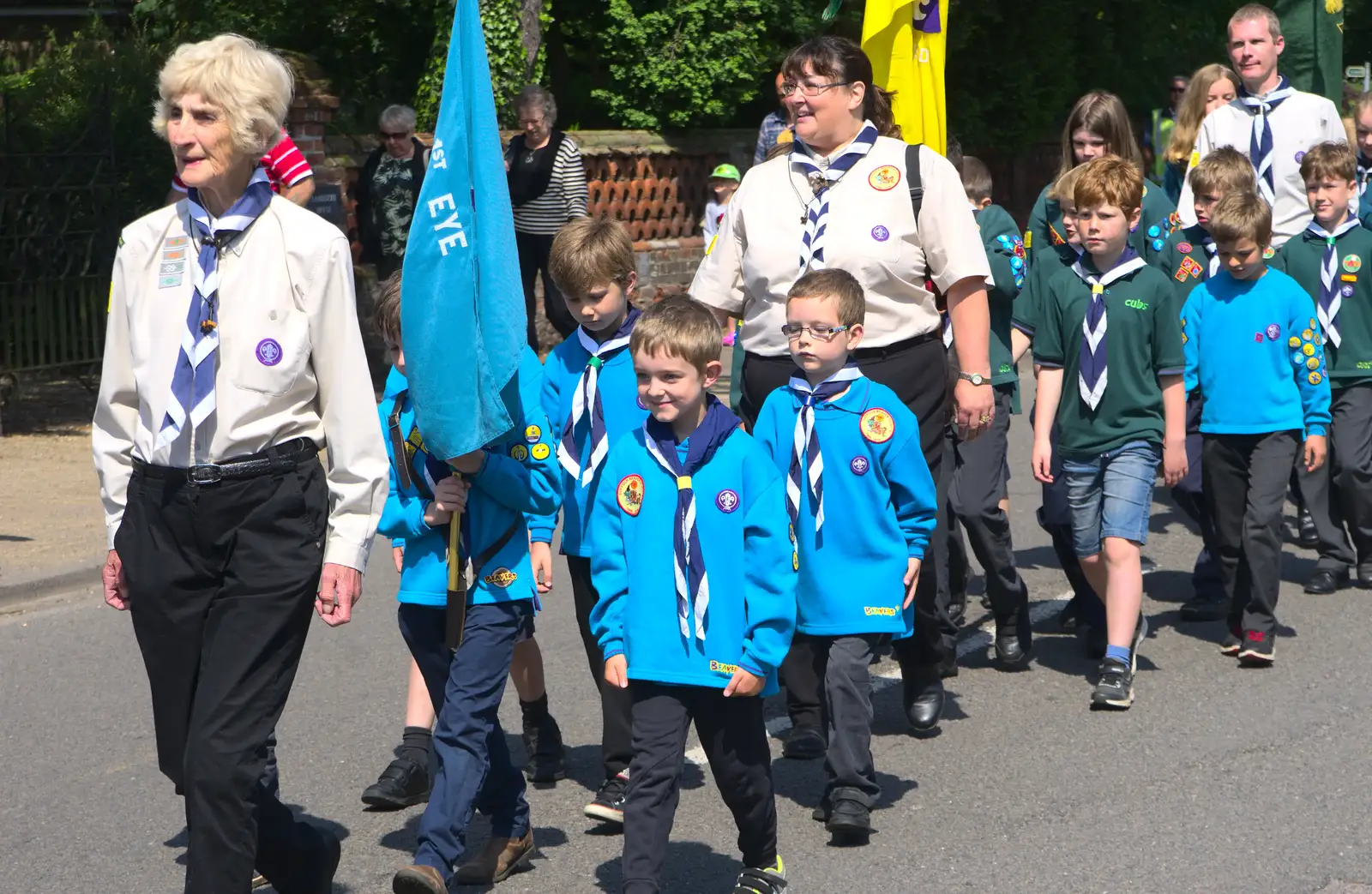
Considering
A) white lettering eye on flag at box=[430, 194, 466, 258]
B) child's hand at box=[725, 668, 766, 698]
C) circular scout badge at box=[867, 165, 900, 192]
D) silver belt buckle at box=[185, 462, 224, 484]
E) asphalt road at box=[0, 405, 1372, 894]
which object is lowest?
asphalt road at box=[0, 405, 1372, 894]

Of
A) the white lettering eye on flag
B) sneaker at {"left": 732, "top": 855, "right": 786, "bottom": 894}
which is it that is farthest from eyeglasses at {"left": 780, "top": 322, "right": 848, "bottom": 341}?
sneaker at {"left": 732, "top": 855, "right": 786, "bottom": 894}

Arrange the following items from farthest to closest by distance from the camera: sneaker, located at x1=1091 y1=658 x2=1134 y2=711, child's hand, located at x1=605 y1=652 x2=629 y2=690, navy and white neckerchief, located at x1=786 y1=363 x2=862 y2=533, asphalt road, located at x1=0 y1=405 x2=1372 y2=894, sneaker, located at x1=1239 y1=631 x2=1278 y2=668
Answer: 1. sneaker, located at x1=1239 y1=631 x2=1278 y2=668
2. sneaker, located at x1=1091 y1=658 x2=1134 y2=711
3. navy and white neckerchief, located at x1=786 y1=363 x2=862 y2=533
4. asphalt road, located at x1=0 y1=405 x2=1372 y2=894
5. child's hand, located at x1=605 y1=652 x2=629 y2=690

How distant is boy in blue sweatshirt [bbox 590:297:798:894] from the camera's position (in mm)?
4367

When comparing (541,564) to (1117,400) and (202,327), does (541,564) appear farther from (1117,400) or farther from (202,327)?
(1117,400)

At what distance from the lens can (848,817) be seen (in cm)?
507

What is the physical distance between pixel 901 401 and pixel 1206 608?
2885mm

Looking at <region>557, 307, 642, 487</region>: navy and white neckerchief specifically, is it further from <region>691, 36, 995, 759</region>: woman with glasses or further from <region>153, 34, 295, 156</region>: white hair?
<region>153, 34, 295, 156</region>: white hair

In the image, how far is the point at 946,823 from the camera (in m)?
5.32

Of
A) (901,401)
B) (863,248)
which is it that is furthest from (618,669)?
(863,248)

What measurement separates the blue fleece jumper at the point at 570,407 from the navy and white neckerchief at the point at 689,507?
2.31 ft

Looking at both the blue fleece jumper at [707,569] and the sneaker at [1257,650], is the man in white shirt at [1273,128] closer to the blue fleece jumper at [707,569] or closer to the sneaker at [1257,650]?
the sneaker at [1257,650]

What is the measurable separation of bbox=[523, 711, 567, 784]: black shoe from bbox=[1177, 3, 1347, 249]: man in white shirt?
16.4 ft

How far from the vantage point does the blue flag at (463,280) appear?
14.6 ft

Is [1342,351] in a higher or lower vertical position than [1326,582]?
higher
